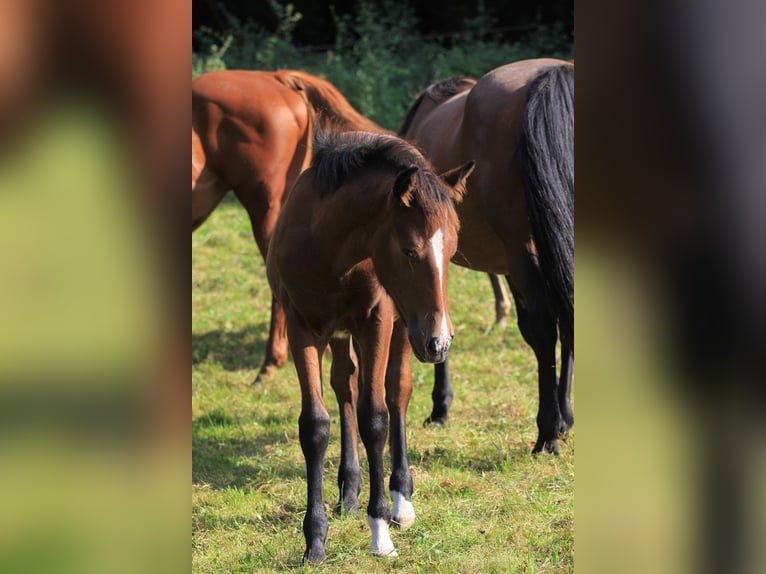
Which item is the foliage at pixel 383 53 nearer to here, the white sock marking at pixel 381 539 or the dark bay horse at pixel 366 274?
the dark bay horse at pixel 366 274

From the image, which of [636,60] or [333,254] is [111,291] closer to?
[636,60]

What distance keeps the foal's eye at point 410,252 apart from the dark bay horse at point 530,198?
1.58m

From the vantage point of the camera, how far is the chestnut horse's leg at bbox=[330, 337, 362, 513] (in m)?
4.14

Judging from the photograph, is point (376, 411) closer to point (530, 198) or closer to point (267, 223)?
point (530, 198)

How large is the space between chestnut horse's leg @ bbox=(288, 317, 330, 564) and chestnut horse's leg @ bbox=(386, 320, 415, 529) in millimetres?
455

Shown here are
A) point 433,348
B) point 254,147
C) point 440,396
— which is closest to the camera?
point 433,348

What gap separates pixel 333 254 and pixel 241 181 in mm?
3734

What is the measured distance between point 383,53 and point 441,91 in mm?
8048

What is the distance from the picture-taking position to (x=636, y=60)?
1.07 meters

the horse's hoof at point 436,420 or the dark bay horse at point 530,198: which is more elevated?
the dark bay horse at point 530,198

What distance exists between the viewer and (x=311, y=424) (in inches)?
151

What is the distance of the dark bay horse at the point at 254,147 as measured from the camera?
7145 mm

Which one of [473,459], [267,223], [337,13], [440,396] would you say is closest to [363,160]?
[473,459]

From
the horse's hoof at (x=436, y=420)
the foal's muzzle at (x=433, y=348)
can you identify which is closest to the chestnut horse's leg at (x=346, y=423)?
the foal's muzzle at (x=433, y=348)
